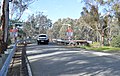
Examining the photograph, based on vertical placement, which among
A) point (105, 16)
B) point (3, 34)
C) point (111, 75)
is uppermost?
point (105, 16)

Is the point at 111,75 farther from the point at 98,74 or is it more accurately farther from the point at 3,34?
the point at 3,34

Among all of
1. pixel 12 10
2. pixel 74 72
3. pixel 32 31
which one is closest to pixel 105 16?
pixel 12 10

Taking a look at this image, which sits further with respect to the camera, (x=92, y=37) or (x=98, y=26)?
(x=92, y=37)

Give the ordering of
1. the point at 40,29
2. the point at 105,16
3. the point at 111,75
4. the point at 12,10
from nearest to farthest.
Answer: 1. the point at 111,75
2. the point at 12,10
3. the point at 105,16
4. the point at 40,29

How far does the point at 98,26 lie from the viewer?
69.2 metres

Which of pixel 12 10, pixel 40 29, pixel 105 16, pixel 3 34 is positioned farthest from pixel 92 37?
pixel 3 34

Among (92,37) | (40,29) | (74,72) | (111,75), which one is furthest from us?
(40,29)

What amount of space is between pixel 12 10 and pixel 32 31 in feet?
312

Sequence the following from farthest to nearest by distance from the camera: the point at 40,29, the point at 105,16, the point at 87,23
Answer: the point at 40,29 < the point at 87,23 < the point at 105,16

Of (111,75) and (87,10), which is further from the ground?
(87,10)

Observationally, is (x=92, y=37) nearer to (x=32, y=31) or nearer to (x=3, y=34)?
(x=32, y=31)

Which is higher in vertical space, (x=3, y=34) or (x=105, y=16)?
(x=105, y=16)

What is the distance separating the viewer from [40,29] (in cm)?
15775

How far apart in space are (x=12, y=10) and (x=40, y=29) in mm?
101729
